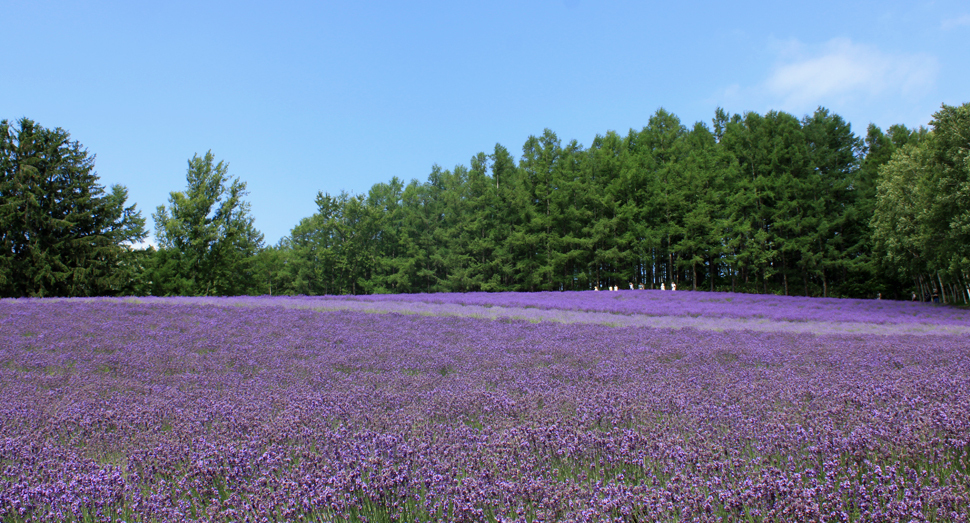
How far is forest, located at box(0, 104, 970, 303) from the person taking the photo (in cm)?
3388

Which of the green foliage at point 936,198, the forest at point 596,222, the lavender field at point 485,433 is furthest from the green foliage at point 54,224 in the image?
the green foliage at point 936,198

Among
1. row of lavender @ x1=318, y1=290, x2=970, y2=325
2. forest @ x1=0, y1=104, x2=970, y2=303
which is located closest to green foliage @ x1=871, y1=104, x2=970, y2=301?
forest @ x1=0, y1=104, x2=970, y2=303

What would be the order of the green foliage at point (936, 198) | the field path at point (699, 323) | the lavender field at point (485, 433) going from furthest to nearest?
the green foliage at point (936, 198)
the field path at point (699, 323)
the lavender field at point (485, 433)

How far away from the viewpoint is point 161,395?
5539 mm

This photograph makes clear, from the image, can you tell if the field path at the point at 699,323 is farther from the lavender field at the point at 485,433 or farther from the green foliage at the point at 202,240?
the green foliage at the point at 202,240

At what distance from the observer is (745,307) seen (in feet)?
71.9

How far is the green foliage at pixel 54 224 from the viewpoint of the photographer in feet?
105

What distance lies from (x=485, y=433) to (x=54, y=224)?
42306 millimetres

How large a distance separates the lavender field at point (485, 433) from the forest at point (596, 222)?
3134 centimetres

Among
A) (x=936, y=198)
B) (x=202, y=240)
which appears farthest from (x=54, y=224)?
(x=936, y=198)

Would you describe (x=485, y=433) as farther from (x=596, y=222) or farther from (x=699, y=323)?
(x=596, y=222)

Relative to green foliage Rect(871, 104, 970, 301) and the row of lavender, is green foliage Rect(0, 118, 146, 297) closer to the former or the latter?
the row of lavender

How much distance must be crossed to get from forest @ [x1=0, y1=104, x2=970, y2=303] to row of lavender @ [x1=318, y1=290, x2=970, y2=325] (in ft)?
28.2

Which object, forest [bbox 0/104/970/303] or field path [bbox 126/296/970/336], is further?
forest [bbox 0/104/970/303]
